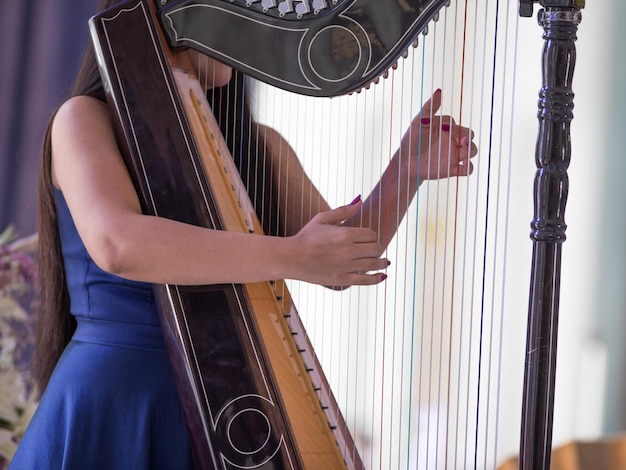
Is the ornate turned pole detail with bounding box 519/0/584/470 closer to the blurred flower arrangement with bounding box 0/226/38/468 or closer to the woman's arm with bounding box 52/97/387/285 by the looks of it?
the woman's arm with bounding box 52/97/387/285

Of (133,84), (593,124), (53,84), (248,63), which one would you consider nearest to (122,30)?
(133,84)

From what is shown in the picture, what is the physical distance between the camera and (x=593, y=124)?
87.4 inches

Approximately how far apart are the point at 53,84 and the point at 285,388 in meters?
→ 1.49

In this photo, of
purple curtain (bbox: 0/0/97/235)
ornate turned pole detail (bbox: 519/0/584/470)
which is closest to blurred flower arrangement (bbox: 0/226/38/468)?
purple curtain (bbox: 0/0/97/235)

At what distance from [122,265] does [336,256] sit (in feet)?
0.85

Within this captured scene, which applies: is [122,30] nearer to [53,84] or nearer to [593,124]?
[53,84]

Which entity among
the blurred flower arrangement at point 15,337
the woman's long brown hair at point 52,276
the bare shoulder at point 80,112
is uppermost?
the bare shoulder at point 80,112

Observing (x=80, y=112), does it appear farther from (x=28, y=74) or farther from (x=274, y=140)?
(x=28, y=74)

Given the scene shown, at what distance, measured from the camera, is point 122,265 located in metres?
1.03

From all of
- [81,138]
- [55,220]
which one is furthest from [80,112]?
[55,220]

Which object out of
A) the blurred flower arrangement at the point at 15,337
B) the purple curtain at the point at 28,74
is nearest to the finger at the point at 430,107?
the blurred flower arrangement at the point at 15,337

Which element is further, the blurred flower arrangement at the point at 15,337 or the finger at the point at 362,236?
the blurred flower arrangement at the point at 15,337

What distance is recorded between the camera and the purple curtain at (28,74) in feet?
7.41

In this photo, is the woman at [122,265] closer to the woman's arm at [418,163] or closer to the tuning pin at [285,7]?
the woman's arm at [418,163]
